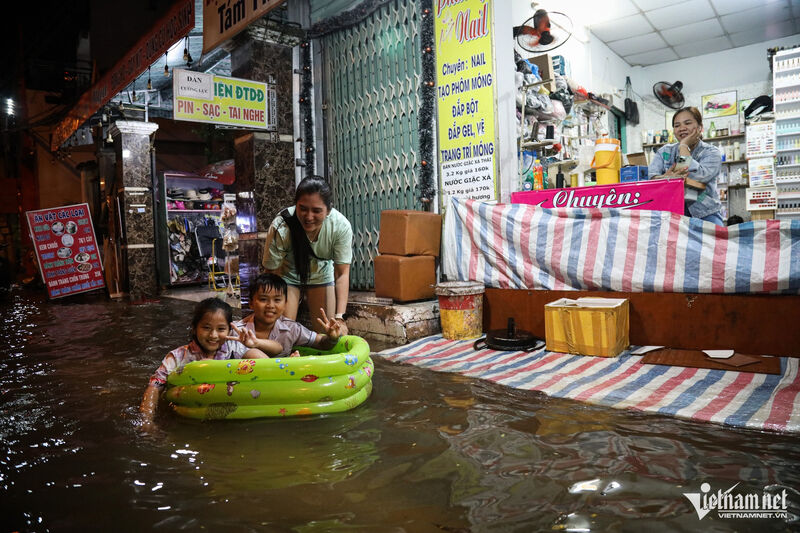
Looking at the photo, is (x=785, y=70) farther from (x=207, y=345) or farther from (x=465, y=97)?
(x=207, y=345)

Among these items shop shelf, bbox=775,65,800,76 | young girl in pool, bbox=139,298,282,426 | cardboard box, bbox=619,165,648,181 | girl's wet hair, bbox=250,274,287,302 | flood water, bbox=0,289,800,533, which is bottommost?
flood water, bbox=0,289,800,533

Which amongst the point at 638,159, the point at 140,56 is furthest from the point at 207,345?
the point at 140,56

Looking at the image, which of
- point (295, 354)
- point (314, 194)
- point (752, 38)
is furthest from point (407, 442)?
point (752, 38)

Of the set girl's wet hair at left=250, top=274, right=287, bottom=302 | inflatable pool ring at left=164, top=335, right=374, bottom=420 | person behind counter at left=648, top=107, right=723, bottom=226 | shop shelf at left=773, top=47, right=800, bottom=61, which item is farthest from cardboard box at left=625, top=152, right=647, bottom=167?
shop shelf at left=773, top=47, right=800, bottom=61

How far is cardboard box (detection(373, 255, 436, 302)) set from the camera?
5.70 meters

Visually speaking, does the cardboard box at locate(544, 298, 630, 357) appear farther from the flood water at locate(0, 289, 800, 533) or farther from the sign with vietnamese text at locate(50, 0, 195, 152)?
the sign with vietnamese text at locate(50, 0, 195, 152)

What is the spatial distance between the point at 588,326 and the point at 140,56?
9100mm

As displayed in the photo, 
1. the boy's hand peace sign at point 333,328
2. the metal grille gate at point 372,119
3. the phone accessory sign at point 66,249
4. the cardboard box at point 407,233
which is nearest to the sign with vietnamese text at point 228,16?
the metal grille gate at point 372,119

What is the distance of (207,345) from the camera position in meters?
3.48

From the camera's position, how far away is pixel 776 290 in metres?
4.07

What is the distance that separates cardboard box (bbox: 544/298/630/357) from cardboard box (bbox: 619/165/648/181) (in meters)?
1.87

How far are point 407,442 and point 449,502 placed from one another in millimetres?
692

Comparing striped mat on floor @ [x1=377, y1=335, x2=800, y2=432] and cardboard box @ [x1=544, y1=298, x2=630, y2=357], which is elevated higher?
cardboard box @ [x1=544, y1=298, x2=630, y2=357]

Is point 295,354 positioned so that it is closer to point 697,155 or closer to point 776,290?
point 776,290
